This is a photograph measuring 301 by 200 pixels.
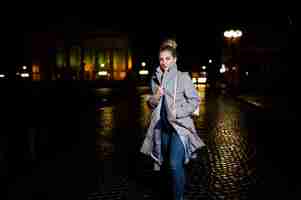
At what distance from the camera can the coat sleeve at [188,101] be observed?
5734 millimetres

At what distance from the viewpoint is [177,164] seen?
5.79 m

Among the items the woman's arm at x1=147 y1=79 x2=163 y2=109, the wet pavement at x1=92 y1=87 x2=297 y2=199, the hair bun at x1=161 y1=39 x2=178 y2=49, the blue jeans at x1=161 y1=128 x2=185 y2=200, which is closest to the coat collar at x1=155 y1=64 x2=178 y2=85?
the woman's arm at x1=147 y1=79 x2=163 y2=109

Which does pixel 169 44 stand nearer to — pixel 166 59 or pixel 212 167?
pixel 166 59

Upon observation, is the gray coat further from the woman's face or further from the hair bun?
the hair bun

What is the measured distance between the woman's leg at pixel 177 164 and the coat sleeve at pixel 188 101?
11.3 inches

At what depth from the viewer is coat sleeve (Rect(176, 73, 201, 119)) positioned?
573 cm

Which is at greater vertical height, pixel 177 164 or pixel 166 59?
pixel 166 59

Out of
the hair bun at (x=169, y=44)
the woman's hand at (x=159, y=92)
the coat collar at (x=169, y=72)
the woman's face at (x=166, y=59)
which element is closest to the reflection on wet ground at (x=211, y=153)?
the woman's hand at (x=159, y=92)

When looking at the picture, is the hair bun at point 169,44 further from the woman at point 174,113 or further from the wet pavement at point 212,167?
the wet pavement at point 212,167

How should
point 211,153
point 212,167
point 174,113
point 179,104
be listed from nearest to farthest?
point 174,113 → point 179,104 → point 212,167 → point 211,153

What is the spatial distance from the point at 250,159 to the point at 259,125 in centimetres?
705

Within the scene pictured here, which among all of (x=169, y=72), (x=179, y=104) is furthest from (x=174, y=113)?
(x=169, y=72)

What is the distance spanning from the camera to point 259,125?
54.3 feet

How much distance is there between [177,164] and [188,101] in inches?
30.6
